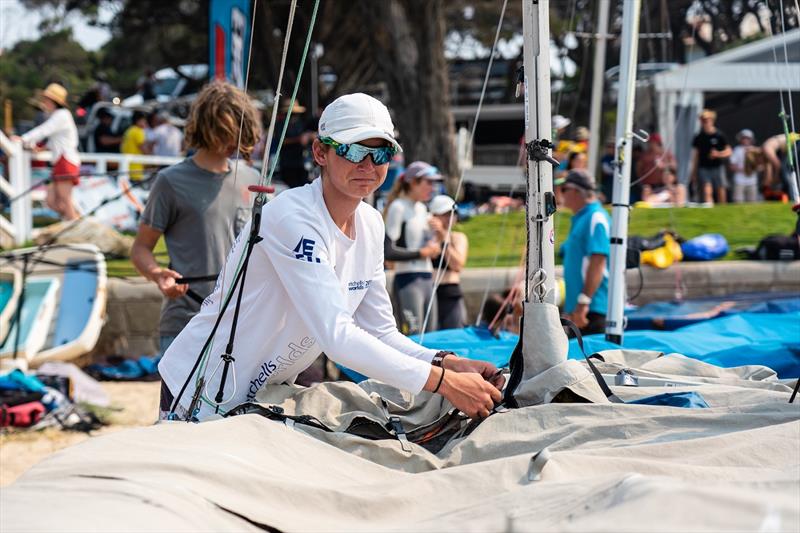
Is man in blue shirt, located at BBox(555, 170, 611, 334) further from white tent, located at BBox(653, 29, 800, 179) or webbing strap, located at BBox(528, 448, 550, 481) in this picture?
white tent, located at BBox(653, 29, 800, 179)

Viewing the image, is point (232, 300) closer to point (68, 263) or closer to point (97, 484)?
point (97, 484)

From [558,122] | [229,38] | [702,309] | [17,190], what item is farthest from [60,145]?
[702,309]

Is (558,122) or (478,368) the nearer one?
(478,368)

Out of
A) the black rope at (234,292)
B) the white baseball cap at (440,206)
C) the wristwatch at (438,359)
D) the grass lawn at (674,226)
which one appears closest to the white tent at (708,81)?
the grass lawn at (674,226)

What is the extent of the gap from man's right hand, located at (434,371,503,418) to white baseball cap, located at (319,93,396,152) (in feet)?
2.36

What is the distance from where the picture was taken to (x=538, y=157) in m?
3.65

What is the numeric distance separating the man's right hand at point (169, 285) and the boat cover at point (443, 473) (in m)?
1.41

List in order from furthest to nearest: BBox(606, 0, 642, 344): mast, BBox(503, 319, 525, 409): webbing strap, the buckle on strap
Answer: BBox(606, 0, 642, 344): mast
BBox(503, 319, 525, 409): webbing strap
the buckle on strap

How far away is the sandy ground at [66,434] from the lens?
6521 millimetres

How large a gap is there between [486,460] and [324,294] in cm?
66

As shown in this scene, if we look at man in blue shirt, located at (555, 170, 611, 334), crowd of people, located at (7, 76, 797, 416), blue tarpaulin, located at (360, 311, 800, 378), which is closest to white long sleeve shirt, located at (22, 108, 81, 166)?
crowd of people, located at (7, 76, 797, 416)

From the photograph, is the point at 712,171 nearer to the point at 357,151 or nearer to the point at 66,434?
the point at 66,434

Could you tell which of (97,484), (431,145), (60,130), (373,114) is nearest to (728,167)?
(431,145)

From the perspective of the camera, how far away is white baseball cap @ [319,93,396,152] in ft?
10.5
